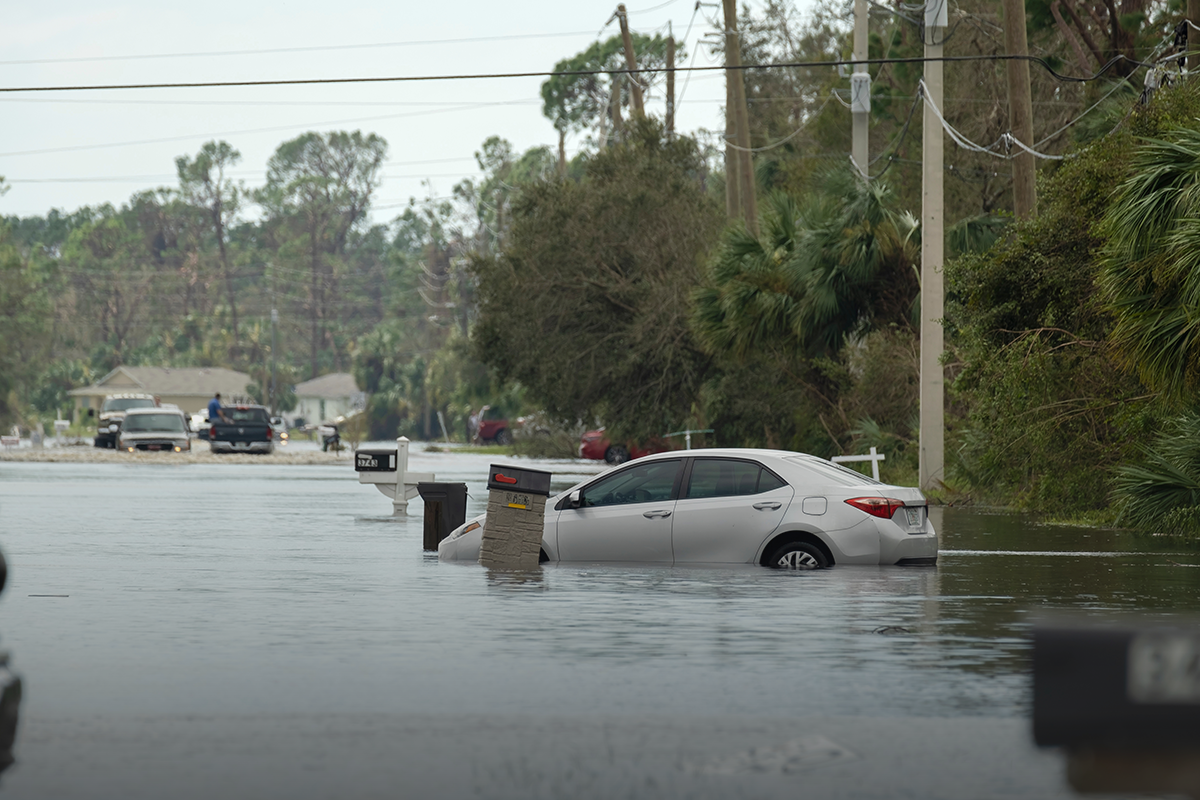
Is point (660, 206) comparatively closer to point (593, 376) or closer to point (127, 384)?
point (593, 376)

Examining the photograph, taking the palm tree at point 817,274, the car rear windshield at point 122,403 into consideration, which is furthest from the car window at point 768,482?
the car rear windshield at point 122,403

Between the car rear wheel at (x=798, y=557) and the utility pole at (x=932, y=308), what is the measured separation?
1457 centimetres

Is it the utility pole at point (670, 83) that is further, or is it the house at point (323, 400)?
the house at point (323, 400)

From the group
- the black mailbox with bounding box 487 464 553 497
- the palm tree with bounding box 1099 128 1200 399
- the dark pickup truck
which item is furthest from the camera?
the dark pickup truck

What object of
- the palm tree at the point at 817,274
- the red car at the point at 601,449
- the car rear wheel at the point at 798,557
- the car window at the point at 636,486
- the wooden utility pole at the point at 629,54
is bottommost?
the car rear wheel at the point at 798,557

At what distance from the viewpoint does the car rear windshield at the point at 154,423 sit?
62.9 m

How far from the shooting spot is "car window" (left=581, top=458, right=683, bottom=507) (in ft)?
58.4

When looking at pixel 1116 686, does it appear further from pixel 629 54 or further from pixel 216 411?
pixel 216 411

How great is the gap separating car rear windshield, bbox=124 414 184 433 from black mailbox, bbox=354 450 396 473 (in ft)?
118

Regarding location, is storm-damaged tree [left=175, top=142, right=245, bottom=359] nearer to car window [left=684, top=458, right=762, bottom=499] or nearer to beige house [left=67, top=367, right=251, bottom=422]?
beige house [left=67, top=367, right=251, bottom=422]

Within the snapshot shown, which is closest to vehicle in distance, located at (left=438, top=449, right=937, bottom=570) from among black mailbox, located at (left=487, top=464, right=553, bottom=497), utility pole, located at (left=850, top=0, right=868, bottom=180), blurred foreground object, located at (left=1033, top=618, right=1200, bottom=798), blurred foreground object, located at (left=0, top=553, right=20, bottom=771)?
black mailbox, located at (left=487, top=464, right=553, bottom=497)

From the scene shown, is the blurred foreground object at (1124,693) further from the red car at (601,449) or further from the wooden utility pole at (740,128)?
the red car at (601,449)

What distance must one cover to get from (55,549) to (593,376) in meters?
28.1

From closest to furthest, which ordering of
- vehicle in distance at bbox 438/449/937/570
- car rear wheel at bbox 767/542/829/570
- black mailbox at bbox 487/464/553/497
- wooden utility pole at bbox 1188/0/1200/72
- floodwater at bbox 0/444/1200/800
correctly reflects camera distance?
floodwater at bbox 0/444/1200/800 → vehicle in distance at bbox 438/449/937/570 → car rear wheel at bbox 767/542/829/570 → black mailbox at bbox 487/464/553/497 → wooden utility pole at bbox 1188/0/1200/72
